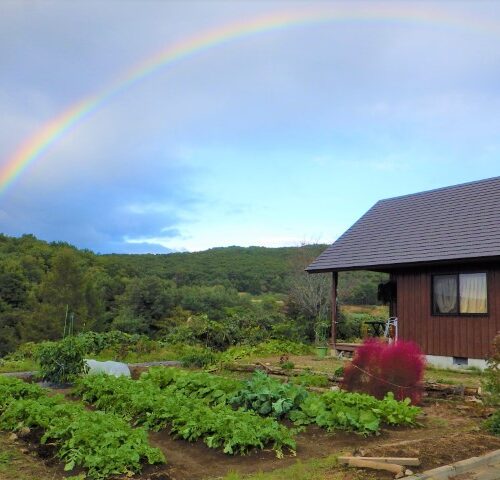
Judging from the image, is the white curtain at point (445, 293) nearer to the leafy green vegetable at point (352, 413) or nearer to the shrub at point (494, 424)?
the leafy green vegetable at point (352, 413)

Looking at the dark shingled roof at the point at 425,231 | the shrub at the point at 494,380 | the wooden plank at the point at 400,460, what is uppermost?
the dark shingled roof at the point at 425,231

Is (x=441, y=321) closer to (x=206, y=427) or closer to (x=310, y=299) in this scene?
(x=206, y=427)

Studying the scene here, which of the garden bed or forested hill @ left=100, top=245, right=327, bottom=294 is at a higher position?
forested hill @ left=100, top=245, right=327, bottom=294

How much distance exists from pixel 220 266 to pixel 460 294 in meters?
34.6

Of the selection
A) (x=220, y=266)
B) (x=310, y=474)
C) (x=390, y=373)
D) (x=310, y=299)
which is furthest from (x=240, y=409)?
(x=220, y=266)

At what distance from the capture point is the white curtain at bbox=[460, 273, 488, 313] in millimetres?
12406

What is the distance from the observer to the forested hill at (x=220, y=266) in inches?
1614

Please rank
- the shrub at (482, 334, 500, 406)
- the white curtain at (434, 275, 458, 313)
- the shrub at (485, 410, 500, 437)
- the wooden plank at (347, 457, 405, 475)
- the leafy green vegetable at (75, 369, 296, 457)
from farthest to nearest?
1. the white curtain at (434, 275, 458, 313)
2. the shrub at (482, 334, 500, 406)
3. the shrub at (485, 410, 500, 437)
4. the leafy green vegetable at (75, 369, 296, 457)
5. the wooden plank at (347, 457, 405, 475)

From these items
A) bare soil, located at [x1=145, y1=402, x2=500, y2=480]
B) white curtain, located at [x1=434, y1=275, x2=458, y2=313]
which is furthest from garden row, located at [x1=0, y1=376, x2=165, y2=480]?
white curtain, located at [x1=434, y1=275, x2=458, y2=313]

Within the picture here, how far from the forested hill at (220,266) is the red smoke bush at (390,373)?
2846 centimetres

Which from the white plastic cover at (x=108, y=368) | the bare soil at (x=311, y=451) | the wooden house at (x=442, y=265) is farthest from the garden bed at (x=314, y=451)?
the wooden house at (x=442, y=265)

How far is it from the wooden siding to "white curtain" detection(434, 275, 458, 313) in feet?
0.53

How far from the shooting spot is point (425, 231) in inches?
574

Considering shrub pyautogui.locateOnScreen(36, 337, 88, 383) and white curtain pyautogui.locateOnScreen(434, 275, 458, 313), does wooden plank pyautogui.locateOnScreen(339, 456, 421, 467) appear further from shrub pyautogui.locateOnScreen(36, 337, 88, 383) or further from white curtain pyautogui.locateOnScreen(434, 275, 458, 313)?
white curtain pyautogui.locateOnScreen(434, 275, 458, 313)
